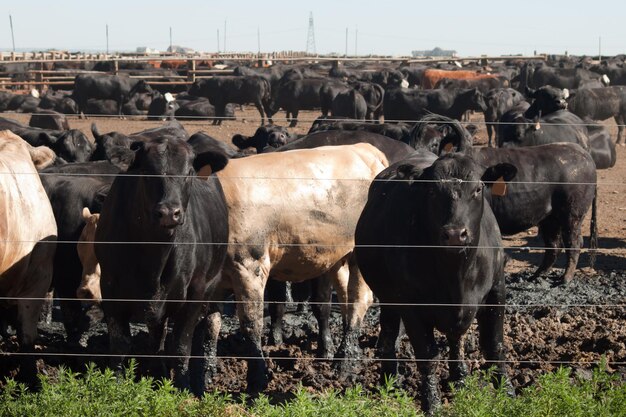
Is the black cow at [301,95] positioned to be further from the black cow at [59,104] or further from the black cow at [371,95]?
the black cow at [59,104]

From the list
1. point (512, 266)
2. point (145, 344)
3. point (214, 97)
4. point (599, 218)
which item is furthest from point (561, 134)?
point (214, 97)

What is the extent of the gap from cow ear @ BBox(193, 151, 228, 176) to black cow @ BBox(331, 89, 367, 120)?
21973 mm

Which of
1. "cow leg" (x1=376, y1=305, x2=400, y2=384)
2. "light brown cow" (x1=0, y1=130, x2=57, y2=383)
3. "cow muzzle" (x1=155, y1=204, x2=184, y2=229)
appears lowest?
"cow leg" (x1=376, y1=305, x2=400, y2=384)

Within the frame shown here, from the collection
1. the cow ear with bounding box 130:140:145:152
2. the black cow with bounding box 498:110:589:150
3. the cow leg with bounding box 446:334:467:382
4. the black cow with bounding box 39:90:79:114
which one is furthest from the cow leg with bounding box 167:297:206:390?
the black cow with bounding box 39:90:79:114

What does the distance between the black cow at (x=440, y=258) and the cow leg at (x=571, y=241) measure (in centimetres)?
466

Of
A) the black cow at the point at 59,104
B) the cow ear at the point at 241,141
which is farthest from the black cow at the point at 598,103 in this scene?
the black cow at the point at 59,104

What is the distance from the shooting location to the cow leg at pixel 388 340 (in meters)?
7.55

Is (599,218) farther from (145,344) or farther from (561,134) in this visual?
(145,344)

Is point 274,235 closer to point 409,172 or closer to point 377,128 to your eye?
point 409,172

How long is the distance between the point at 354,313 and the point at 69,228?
2456 millimetres

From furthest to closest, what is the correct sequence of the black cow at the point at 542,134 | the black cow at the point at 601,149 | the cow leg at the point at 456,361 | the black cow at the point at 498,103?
the black cow at the point at 498,103, the black cow at the point at 601,149, the black cow at the point at 542,134, the cow leg at the point at 456,361

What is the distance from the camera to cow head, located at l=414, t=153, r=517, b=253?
6.37m

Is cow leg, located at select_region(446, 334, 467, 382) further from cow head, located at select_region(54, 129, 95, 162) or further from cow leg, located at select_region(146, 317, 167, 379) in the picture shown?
cow head, located at select_region(54, 129, 95, 162)

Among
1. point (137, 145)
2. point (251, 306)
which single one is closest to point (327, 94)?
point (251, 306)
